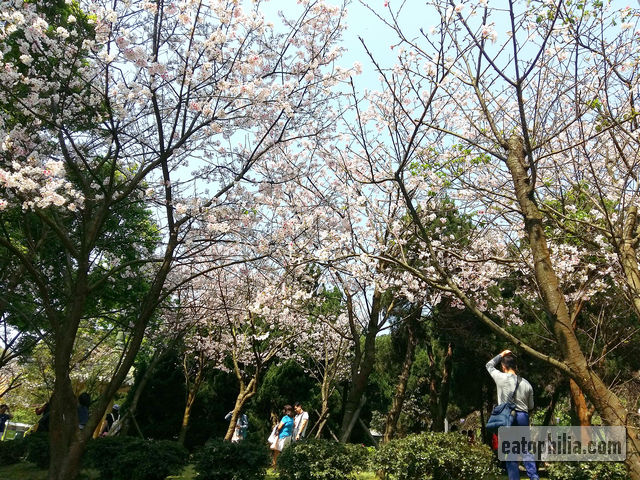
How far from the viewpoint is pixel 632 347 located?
35.3 ft

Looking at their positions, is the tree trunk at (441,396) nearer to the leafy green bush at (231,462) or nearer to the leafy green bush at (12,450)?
the leafy green bush at (231,462)

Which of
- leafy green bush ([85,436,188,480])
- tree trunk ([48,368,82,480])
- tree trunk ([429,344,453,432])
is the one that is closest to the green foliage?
tree trunk ([429,344,453,432])

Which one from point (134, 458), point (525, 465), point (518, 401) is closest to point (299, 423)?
point (134, 458)

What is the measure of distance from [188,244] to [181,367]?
1042cm

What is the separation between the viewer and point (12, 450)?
997 cm

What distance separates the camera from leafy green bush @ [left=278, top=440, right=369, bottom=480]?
22.1 ft

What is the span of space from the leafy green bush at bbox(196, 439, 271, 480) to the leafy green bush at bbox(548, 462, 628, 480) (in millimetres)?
3949

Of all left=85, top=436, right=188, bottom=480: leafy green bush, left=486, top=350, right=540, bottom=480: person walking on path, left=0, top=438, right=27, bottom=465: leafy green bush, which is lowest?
left=0, top=438, right=27, bottom=465: leafy green bush

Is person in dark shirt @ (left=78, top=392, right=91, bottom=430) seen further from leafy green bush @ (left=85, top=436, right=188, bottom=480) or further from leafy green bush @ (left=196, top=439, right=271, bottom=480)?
leafy green bush @ (left=196, top=439, right=271, bottom=480)

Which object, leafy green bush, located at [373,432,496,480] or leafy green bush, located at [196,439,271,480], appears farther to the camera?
leafy green bush, located at [196,439,271,480]

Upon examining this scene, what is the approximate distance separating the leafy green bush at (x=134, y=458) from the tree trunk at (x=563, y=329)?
6.09m

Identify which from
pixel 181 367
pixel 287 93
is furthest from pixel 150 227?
pixel 181 367

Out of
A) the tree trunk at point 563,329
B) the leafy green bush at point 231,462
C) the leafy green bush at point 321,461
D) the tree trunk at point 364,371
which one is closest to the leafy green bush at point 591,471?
the leafy green bush at point 321,461

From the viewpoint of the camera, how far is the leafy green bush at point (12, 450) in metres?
9.89
